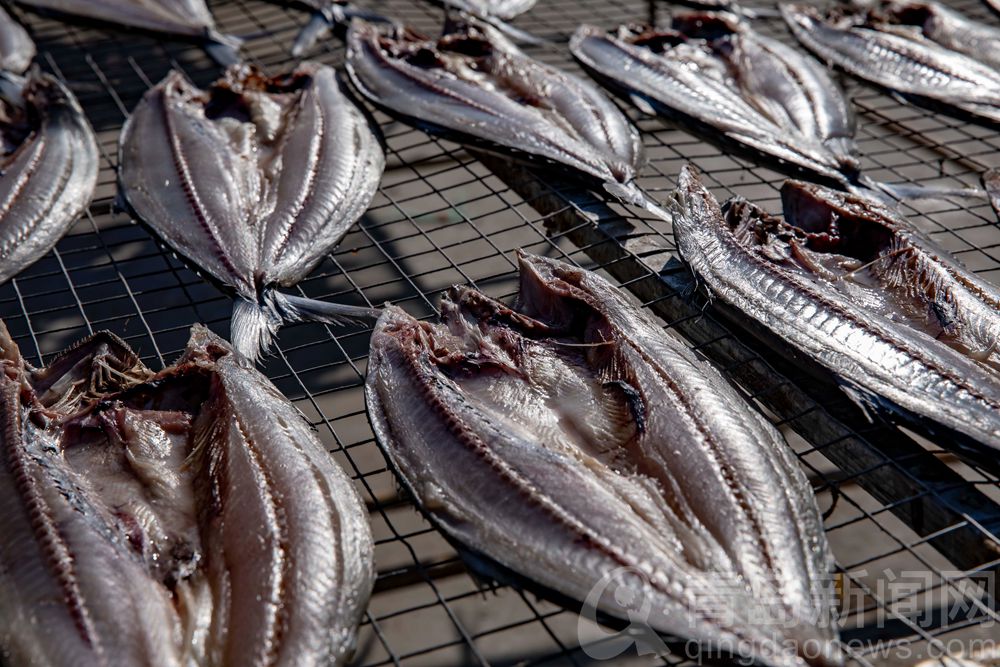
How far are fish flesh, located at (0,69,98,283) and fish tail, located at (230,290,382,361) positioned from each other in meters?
1.19

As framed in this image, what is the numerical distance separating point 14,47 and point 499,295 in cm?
370

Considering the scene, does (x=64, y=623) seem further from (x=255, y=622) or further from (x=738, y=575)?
(x=738, y=575)

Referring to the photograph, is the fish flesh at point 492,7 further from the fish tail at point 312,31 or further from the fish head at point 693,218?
→ the fish head at point 693,218

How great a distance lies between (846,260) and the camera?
391 cm

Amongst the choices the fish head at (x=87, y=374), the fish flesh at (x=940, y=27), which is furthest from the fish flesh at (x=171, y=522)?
the fish flesh at (x=940, y=27)

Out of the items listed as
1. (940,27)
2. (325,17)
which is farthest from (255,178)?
(940,27)

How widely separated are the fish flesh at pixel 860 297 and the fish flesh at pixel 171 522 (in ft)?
5.37

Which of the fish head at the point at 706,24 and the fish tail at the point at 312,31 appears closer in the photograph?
the fish head at the point at 706,24

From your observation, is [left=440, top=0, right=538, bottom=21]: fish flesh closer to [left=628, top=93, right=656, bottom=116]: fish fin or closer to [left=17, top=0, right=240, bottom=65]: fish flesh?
[left=17, top=0, right=240, bottom=65]: fish flesh

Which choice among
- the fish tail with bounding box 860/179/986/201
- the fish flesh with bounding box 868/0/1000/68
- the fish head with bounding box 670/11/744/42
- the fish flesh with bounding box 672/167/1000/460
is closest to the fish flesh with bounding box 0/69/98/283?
the fish flesh with bounding box 672/167/1000/460

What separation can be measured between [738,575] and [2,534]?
75.8 inches

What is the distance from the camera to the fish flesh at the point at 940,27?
236 inches

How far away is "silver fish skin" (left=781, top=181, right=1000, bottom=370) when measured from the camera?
338 cm

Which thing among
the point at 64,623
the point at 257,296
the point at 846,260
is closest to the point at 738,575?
the point at 64,623
